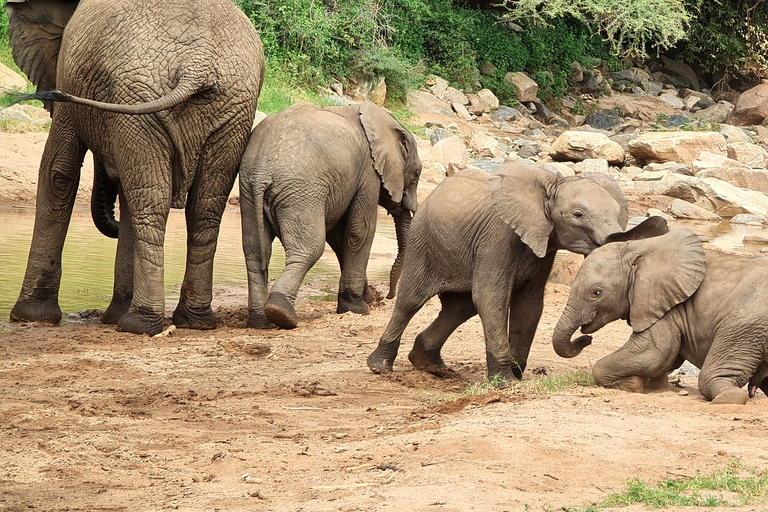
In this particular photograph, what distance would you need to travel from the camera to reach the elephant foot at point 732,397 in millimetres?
5930

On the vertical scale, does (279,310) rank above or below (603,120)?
above

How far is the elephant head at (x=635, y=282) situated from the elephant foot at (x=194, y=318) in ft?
12.4

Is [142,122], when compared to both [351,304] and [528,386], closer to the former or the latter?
[351,304]

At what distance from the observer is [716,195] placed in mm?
21141

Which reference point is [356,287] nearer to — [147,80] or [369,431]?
[147,80]

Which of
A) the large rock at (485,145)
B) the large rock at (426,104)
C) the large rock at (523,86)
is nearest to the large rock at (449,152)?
the large rock at (485,145)

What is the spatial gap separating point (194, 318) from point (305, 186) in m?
1.46

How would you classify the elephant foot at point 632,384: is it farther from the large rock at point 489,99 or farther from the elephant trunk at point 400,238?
A: the large rock at point 489,99

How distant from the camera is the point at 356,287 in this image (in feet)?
33.4

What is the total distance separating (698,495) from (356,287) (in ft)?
20.3

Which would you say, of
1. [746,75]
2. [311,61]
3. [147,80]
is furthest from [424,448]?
[746,75]

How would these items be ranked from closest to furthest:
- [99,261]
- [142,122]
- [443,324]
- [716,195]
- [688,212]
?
1. [443,324]
2. [142,122]
3. [99,261]
4. [688,212]
5. [716,195]

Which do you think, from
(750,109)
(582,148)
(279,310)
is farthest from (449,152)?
(279,310)

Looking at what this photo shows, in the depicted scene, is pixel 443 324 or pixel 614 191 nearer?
pixel 614 191
